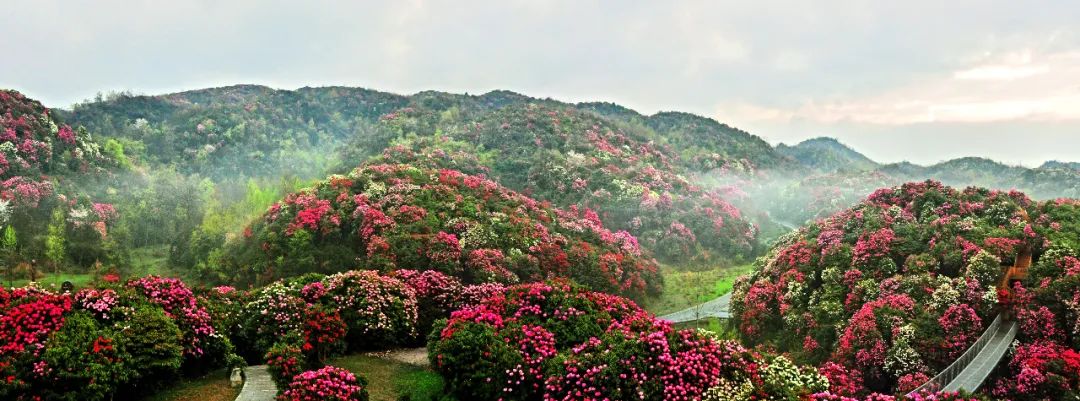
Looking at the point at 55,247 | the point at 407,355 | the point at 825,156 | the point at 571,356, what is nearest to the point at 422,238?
the point at 407,355

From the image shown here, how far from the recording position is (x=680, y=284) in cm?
3198

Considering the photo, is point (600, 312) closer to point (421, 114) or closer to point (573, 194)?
point (573, 194)

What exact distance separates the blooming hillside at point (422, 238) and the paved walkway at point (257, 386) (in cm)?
942

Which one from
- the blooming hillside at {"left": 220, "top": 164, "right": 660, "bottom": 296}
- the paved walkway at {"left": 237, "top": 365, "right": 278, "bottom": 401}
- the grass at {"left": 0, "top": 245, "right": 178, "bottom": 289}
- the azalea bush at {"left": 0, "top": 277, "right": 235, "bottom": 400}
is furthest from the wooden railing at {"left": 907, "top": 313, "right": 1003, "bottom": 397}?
the grass at {"left": 0, "top": 245, "right": 178, "bottom": 289}

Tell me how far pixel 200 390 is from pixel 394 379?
332 centimetres

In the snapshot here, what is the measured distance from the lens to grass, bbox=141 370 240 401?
36.3 feet

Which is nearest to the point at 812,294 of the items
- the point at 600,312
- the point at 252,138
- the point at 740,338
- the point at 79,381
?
the point at 740,338

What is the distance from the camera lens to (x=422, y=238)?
23.5m

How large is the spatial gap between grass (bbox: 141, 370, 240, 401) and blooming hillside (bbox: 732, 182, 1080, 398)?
1059cm

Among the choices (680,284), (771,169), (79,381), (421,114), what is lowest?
(680,284)

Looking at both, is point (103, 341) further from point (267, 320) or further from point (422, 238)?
point (422, 238)

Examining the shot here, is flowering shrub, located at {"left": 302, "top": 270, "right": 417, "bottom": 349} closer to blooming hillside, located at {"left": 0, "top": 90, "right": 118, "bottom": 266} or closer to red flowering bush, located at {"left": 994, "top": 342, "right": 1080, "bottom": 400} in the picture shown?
red flowering bush, located at {"left": 994, "top": 342, "right": 1080, "bottom": 400}

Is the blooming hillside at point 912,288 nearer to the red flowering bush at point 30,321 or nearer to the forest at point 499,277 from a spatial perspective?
the forest at point 499,277

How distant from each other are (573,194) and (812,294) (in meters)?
24.2
